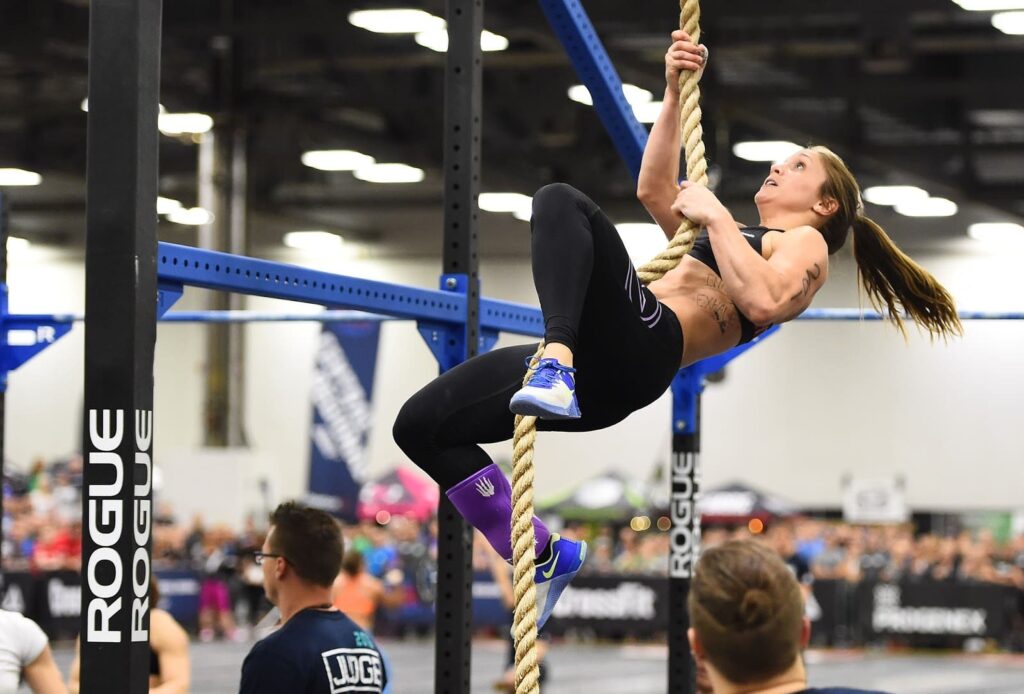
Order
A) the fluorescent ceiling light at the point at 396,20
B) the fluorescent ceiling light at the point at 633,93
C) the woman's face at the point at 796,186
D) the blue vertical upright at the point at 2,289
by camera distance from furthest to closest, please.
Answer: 1. the fluorescent ceiling light at the point at 633,93
2. the fluorescent ceiling light at the point at 396,20
3. the blue vertical upright at the point at 2,289
4. the woman's face at the point at 796,186

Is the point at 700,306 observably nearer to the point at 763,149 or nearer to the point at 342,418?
the point at 342,418

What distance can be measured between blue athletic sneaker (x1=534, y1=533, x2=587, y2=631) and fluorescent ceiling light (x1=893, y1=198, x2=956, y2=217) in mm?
17851

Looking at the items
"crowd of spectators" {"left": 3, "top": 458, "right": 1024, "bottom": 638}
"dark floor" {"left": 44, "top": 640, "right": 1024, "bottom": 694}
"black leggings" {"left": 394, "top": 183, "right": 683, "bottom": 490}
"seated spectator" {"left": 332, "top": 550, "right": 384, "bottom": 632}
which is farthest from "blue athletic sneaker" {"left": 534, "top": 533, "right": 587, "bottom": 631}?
"crowd of spectators" {"left": 3, "top": 458, "right": 1024, "bottom": 638}

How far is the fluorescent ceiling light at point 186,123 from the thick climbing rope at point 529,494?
599 inches

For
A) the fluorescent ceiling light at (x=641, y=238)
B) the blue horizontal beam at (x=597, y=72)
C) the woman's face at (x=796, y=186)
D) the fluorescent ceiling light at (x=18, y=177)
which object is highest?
the fluorescent ceiling light at (x=18, y=177)

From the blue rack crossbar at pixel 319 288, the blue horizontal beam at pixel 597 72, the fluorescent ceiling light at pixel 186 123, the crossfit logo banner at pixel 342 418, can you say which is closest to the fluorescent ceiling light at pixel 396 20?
the fluorescent ceiling light at pixel 186 123

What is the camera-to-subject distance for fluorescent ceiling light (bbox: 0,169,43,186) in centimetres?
2061

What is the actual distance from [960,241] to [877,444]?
3.29 metres

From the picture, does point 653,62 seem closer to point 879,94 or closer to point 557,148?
point 879,94

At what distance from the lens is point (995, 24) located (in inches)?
536

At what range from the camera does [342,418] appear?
60.5ft

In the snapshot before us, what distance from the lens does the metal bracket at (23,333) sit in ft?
18.6

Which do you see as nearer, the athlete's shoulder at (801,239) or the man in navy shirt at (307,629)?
the athlete's shoulder at (801,239)

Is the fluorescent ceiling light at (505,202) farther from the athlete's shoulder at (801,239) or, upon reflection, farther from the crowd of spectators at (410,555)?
the athlete's shoulder at (801,239)
